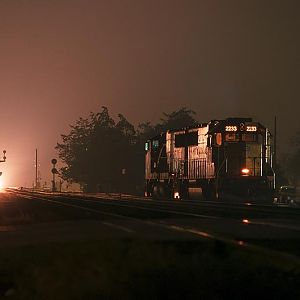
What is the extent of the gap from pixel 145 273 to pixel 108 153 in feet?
282

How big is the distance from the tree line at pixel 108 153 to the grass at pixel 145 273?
73.8m

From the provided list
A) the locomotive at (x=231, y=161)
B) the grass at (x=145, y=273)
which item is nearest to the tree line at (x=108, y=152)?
the locomotive at (x=231, y=161)

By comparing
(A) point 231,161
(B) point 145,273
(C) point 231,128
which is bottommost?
(B) point 145,273

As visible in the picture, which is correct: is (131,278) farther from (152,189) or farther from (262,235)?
(152,189)

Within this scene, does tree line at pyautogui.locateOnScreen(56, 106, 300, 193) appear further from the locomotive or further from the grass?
the grass

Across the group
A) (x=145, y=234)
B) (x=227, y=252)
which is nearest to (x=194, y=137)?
(x=145, y=234)

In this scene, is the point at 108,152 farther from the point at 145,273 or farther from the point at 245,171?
the point at 145,273

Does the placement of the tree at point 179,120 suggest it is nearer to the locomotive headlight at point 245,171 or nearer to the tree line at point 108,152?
the tree line at point 108,152

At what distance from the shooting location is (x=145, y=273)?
8531 mm

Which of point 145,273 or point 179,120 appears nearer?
point 145,273

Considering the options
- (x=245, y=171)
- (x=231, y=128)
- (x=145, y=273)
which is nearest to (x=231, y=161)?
(x=245, y=171)

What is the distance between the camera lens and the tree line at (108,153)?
302ft

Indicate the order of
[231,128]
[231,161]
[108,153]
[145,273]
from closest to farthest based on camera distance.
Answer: [145,273] < [231,128] < [231,161] < [108,153]

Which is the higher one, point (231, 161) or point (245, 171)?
point (231, 161)
